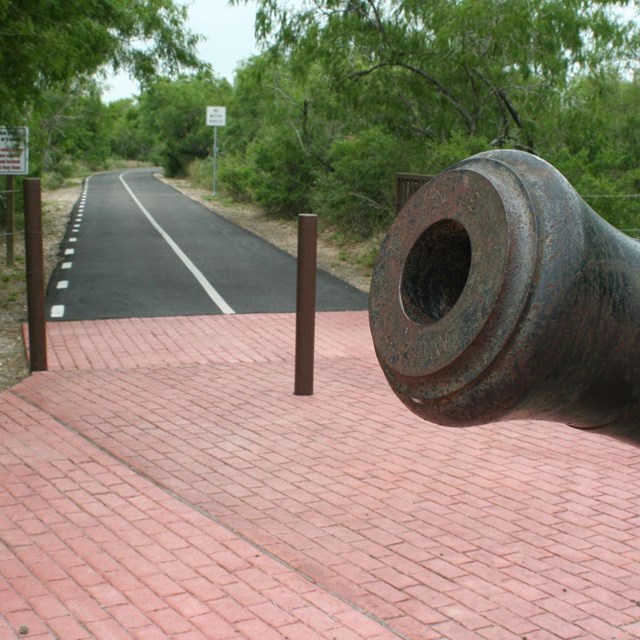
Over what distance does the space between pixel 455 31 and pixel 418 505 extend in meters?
11.1

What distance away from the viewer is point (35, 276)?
1013 cm

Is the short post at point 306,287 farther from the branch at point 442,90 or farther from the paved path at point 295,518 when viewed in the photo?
the branch at point 442,90

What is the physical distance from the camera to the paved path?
4680 mm

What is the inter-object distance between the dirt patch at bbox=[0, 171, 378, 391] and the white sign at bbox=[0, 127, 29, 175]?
1.51m

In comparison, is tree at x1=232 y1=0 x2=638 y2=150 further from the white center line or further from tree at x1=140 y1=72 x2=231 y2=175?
tree at x1=140 y1=72 x2=231 y2=175

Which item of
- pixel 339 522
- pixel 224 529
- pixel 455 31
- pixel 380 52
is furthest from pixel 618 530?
pixel 380 52

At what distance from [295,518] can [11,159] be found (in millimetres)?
14071

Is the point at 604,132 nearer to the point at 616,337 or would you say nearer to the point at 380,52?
the point at 380,52

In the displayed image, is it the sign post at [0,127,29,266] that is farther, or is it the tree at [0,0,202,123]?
the sign post at [0,127,29,266]

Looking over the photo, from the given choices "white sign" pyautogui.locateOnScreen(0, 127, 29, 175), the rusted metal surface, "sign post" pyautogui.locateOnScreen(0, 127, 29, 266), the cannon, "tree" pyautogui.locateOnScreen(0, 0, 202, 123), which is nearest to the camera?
the cannon

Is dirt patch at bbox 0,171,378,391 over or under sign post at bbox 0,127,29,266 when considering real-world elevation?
under

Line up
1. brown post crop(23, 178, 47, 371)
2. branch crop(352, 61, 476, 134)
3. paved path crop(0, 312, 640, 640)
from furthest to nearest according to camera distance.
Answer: branch crop(352, 61, 476, 134)
brown post crop(23, 178, 47, 371)
paved path crop(0, 312, 640, 640)

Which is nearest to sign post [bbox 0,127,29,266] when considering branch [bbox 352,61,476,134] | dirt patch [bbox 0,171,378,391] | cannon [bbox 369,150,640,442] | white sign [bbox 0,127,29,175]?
white sign [bbox 0,127,29,175]

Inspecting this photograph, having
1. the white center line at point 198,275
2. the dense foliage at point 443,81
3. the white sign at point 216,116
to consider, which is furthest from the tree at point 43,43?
the white sign at point 216,116
